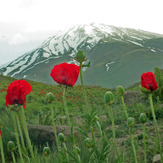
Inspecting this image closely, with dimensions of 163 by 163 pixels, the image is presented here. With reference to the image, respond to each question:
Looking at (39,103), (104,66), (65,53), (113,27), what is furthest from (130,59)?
(39,103)

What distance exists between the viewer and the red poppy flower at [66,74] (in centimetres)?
105

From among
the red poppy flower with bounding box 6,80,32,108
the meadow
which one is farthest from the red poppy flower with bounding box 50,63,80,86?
the red poppy flower with bounding box 6,80,32,108

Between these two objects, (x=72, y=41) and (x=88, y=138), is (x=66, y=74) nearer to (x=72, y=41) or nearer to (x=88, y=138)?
(x=88, y=138)

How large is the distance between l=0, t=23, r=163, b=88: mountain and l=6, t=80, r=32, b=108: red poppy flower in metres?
87.7

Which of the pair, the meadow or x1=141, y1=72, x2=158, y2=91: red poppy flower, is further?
x1=141, y1=72, x2=158, y2=91: red poppy flower

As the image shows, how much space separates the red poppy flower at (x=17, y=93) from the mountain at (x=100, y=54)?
288 ft

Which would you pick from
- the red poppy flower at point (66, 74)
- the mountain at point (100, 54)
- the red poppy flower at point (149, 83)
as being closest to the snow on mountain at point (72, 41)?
the mountain at point (100, 54)

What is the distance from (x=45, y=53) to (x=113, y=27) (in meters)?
62.0

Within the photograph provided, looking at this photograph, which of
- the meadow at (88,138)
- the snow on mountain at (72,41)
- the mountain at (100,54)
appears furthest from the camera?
the snow on mountain at (72,41)

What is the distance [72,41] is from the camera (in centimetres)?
17088

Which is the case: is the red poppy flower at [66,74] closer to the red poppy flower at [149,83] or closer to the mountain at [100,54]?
the red poppy flower at [149,83]

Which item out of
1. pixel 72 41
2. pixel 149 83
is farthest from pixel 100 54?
pixel 149 83

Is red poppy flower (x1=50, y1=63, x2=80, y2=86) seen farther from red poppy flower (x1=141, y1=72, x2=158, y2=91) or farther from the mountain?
the mountain

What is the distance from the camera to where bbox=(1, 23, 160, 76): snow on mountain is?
15175 centimetres
